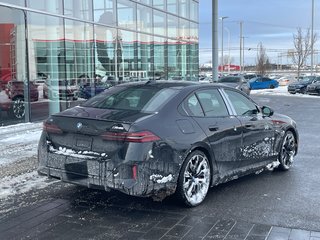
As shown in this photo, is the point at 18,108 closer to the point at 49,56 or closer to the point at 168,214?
the point at 49,56

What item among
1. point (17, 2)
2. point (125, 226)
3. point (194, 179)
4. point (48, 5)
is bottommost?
point (125, 226)

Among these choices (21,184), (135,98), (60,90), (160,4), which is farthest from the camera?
(160,4)

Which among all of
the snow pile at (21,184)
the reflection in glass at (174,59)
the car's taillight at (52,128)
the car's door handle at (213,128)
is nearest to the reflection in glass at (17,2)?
the snow pile at (21,184)

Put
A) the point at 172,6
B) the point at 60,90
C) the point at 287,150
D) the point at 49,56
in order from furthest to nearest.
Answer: the point at 172,6 → the point at 60,90 → the point at 49,56 → the point at 287,150

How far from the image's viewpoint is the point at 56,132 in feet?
17.8

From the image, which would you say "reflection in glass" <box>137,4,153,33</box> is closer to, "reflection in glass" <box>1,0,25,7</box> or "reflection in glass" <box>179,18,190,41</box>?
"reflection in glass" <box>179,18,190,41</box>

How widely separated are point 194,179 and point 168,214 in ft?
1.90

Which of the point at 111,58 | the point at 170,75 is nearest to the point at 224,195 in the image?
the point at 111,58

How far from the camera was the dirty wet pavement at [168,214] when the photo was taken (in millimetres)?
4570

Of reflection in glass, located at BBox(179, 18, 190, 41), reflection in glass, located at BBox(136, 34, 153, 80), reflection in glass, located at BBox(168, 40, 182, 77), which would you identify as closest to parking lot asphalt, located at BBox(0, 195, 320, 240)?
reflection in glass, located at BBox(136, 34, 153, 80)

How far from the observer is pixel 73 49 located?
1688 centimetres

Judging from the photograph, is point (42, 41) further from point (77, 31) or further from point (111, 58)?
point (111, 58)

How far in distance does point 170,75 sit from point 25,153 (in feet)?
54.6

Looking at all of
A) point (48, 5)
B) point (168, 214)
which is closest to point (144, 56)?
point (48, 5)
